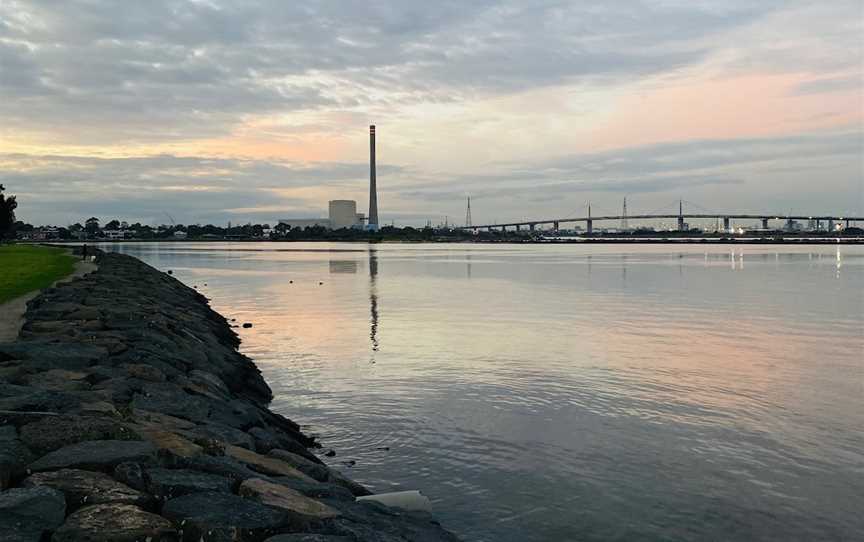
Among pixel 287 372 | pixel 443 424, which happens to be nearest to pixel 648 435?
pixel 443 424

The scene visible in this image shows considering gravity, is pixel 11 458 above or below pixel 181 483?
above

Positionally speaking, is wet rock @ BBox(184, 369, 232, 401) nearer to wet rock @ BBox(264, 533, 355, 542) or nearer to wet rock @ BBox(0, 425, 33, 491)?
wet rock @ BBox(0, 425, 33, 491)

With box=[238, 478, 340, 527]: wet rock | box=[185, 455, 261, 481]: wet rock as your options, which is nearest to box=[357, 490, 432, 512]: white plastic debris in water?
box=[185, 455, 261, 481]: wet rock

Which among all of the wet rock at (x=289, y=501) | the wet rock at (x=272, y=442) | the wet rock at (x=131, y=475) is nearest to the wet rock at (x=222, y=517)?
the wet rock at (x=289, y=501)

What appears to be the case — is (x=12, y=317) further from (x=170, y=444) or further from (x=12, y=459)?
(x=12, y=459)

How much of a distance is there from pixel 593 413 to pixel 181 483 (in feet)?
29.1

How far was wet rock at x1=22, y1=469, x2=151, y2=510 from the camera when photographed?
5.25m

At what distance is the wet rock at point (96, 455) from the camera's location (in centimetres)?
579

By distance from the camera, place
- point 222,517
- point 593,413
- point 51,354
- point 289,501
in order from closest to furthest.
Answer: point 222,517
point 289,501
point 51,354
point 593,413

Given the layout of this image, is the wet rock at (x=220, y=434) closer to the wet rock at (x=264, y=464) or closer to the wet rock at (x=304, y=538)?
the wet rock at (x=264, y=464)

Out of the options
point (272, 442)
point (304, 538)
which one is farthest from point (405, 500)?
point (304, 538)

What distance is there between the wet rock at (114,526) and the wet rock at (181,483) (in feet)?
1.89

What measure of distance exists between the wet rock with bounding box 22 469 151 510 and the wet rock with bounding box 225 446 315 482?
1.93m

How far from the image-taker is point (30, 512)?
15.8 feet
